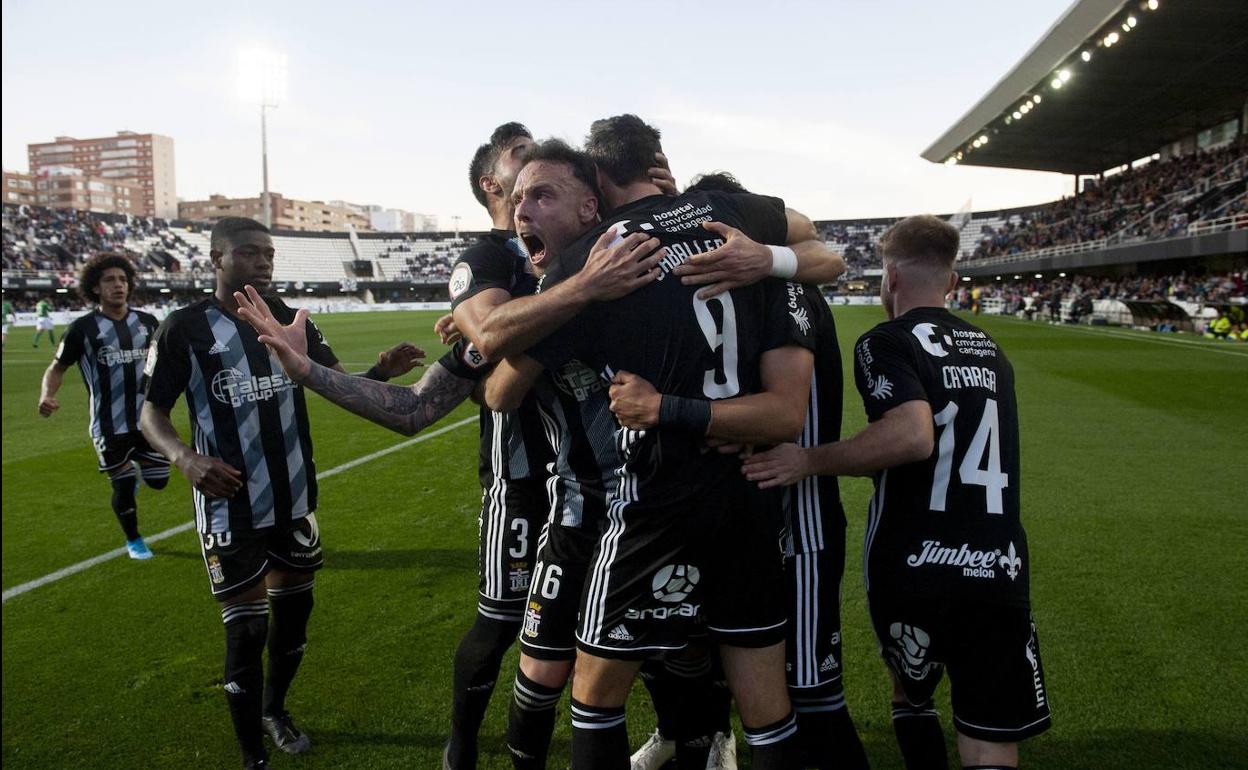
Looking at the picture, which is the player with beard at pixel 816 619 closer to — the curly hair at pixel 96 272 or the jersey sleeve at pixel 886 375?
the jersey sleeve at pixel 886 375

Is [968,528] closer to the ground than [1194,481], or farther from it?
farther from it

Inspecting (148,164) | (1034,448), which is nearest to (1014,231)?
(1034,448)

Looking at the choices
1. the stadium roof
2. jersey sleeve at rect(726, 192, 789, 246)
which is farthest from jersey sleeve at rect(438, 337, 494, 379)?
the stadium roof

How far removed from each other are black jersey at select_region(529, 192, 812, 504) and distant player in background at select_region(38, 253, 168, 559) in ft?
17.9

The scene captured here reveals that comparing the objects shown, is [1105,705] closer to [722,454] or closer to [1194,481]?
[722,454]

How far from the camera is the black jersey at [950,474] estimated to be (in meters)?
2.43

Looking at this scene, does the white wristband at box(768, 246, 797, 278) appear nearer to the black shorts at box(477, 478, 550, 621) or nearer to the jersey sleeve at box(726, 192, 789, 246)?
the jersey sleeve at box(726, 192, 789, 246)

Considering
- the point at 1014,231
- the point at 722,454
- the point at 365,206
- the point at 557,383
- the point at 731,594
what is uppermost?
the point at 365,206

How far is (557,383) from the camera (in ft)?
8.07

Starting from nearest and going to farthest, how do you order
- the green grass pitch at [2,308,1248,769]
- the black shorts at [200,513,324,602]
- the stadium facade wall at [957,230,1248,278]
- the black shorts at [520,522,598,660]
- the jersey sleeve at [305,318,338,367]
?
the black shorts at [520,522,598,660]
the black shorts at [200,513,324,602]
the green grass pitch at [2,308,1248,769]
the jersey sleeve at [305,318,338,367]
the stadium facade wall at [957,230,1248,278]

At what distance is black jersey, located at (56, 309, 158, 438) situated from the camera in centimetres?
655

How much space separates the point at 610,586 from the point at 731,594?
338 mm

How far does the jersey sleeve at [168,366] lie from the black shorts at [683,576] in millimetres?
2191

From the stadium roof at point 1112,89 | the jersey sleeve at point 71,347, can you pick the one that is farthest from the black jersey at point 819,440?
the stadium roof at point 1112,89
